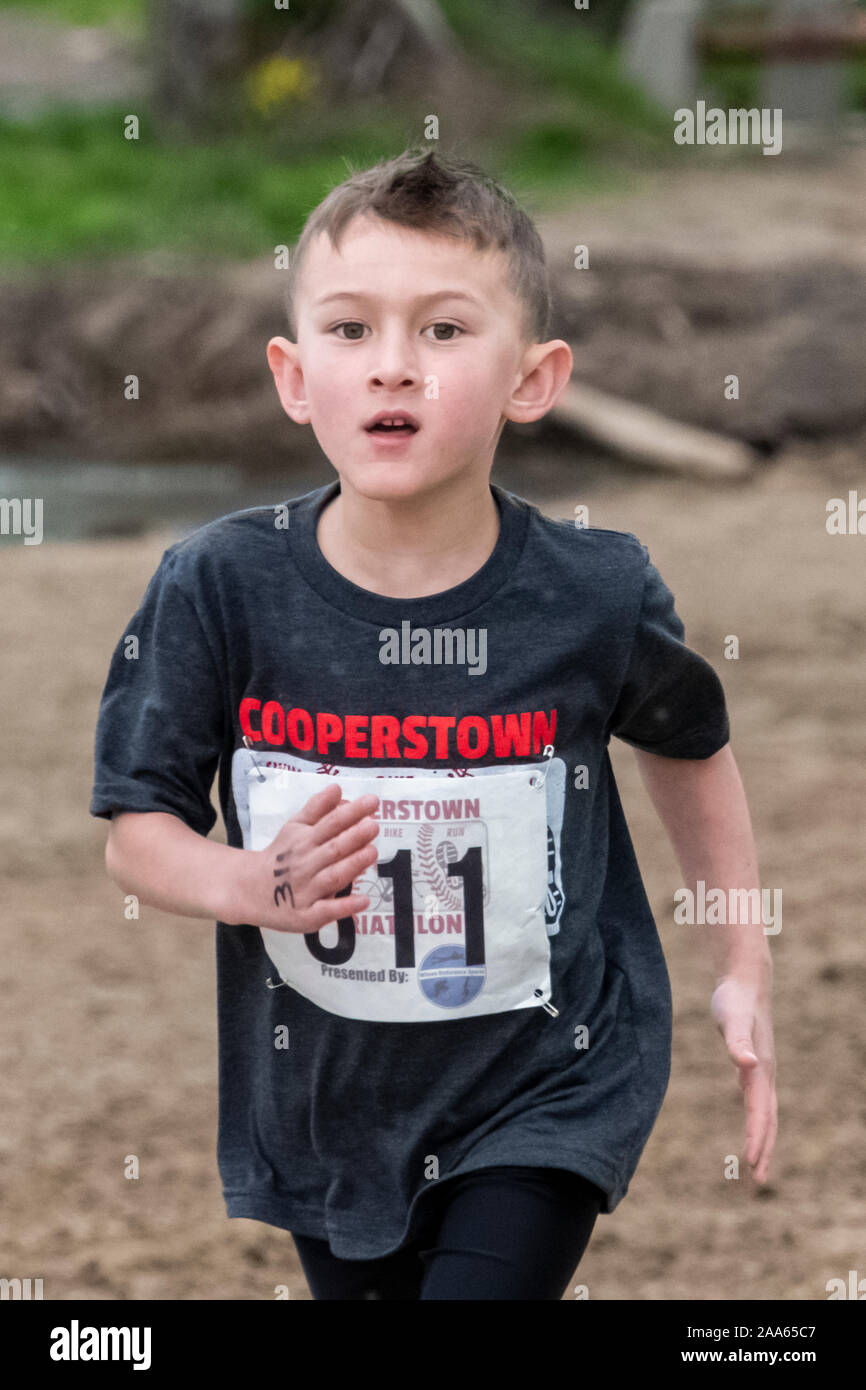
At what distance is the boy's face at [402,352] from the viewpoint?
168cm

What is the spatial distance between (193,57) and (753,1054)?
13157 mm

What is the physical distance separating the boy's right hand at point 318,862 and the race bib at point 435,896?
0.18 meters

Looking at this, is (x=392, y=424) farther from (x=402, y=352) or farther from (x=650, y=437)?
(x=650, y=437)

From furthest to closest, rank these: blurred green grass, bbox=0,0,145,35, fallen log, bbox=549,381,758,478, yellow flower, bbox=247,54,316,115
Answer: blurred green grass, bbox=0,0,145,35 → yellow flower, bbox=247,54,316,115 → fallen log, bbox=549,381,758,478

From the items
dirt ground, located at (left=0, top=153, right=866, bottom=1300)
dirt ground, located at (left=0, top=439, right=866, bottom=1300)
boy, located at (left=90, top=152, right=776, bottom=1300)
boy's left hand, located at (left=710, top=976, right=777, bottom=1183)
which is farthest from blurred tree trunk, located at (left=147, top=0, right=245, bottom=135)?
boy's left hand, located at (left=710, top=976, right=777, bottom=1183)

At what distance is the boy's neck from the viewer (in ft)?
5.83

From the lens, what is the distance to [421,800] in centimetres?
174

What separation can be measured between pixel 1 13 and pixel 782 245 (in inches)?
605

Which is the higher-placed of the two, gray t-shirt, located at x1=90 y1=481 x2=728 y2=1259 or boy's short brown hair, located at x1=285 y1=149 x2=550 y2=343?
boy's short brown hair, located at x1=285 y1=149 x2=550 y2=343

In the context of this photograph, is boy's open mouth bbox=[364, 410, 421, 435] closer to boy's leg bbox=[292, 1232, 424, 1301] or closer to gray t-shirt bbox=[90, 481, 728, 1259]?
gray t-shirt bbox=[90, 481, 728, 1259]

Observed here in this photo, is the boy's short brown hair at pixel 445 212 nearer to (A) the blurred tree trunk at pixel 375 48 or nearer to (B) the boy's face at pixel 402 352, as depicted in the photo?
(B) the boy's face at pixel 402 352

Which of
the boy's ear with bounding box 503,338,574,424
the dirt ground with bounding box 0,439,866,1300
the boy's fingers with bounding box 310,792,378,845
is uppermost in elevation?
the boy's ear with bounding box 503,338,574,424

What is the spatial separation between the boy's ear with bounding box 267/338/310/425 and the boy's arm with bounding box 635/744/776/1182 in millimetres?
529
